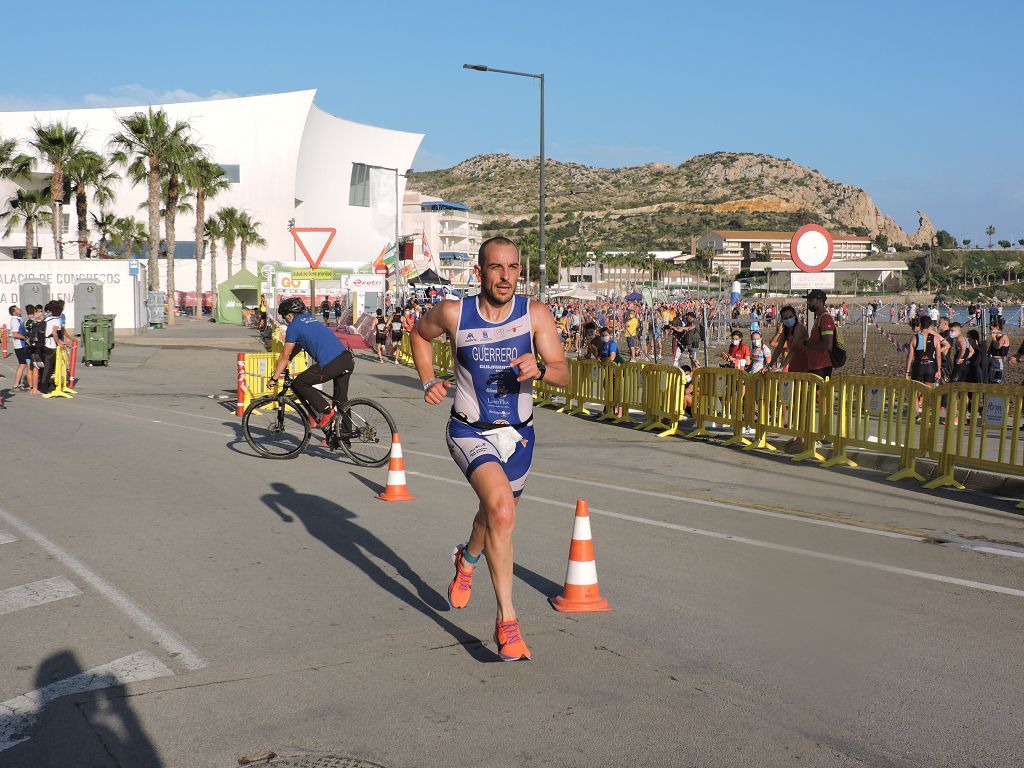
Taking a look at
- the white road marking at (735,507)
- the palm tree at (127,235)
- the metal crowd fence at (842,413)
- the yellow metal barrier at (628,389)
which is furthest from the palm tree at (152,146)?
the white road marking at (735,507)

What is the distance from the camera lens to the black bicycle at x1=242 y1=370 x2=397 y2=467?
39.1 feet

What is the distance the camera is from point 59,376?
2050cm

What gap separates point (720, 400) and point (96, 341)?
18.6 m

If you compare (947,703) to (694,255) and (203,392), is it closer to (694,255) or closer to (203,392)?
(203,392)

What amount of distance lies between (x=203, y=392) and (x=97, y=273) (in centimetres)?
Result: 2377

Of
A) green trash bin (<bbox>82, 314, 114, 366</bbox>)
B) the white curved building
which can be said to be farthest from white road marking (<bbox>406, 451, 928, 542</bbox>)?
the white curved building

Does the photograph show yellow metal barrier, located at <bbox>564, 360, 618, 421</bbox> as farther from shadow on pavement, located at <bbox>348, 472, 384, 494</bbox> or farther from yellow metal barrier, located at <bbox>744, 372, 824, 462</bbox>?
shadow on pavement, located at <bbox>348, 472, 384, 494</bbox>

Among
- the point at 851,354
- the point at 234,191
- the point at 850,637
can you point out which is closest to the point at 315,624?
the point at 850,637

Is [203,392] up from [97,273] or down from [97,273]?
down

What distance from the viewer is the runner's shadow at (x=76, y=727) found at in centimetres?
392

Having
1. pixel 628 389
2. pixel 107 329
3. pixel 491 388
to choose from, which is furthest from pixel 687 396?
pixel 107 329

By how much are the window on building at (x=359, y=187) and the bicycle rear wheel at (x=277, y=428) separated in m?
114

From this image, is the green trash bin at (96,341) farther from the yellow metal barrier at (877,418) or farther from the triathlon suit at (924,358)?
the yellow metal barrier at (877,418)

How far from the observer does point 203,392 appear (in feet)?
72.9
